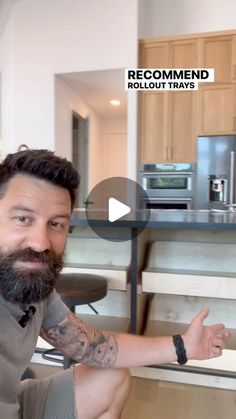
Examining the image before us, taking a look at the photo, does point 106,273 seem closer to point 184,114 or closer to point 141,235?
point 141,235

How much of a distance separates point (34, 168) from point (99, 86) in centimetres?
380

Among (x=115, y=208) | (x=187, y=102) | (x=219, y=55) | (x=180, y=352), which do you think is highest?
(x=219, y=55)

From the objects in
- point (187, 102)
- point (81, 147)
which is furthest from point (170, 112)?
point (81, 147)

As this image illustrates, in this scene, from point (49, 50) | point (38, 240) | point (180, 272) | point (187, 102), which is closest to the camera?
point (38, 240)

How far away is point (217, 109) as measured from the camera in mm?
3664

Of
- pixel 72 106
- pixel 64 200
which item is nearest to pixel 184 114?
pixel 72 106

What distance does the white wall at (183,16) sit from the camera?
3.89 metres

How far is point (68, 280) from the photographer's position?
162cm

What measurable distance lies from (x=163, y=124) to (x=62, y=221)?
3.14 m

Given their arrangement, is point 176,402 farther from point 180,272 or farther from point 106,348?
point 106,348

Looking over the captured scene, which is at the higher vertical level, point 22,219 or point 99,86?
point 99,86

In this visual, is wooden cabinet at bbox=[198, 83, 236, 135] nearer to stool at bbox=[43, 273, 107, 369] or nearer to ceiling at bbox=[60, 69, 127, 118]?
ceiling at bbox=[60, 69, 127, 118]

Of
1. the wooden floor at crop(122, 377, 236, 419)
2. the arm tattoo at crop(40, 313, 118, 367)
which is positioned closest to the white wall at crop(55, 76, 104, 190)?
the wooden floor at crop(122, 377, 236, 419)

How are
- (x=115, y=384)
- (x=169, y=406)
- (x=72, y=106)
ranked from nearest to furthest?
(x=115, y=384) < (x=169, y=406) < (x=72, y=106)
